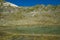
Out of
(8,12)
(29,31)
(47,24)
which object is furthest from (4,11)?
(47,24)

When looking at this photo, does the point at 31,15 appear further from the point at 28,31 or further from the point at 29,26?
the point at 28,31

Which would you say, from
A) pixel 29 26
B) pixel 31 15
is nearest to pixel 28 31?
pixel 29 26

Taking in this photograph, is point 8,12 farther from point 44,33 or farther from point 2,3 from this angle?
point 44,33

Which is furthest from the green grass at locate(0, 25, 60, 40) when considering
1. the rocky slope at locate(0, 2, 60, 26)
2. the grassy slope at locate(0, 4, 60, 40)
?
the rocky slope at locate(0, 2, 60, 26)

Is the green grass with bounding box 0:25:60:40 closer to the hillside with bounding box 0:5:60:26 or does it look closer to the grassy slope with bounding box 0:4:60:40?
the grassy slope with bounding box 0:4:60:40

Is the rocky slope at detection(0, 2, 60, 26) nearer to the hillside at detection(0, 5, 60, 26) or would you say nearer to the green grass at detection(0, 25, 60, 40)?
the hillside at detection(0, 5, 60, 26)

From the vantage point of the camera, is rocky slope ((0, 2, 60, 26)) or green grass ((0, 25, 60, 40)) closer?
green grass ((0, 25, 60, 40))

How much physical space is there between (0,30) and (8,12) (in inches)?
28.8

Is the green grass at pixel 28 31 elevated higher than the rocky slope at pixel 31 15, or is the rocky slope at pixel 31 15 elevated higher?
the rocky slope at pixel 31 15

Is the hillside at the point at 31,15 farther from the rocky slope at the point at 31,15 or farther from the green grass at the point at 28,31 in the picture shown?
the green grass at the point at 28,31

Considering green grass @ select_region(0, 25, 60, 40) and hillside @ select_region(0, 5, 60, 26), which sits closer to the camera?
green grass @ select_region(0, 25, 60, 40)

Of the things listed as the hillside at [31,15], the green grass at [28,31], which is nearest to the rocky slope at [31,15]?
the hillside at [31,15]

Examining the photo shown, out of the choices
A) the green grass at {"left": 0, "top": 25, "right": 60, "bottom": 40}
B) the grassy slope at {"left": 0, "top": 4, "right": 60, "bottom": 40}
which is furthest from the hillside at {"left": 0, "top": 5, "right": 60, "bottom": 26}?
the green grass at {"left": 0, "top": 25, "right": 60, "bottom": 40}

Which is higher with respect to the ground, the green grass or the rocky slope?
the rocky slope
